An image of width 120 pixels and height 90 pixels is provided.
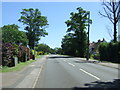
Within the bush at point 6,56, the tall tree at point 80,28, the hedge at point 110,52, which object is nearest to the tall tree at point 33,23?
the tall tree at point 80,28

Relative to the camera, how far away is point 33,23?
72.4 meters

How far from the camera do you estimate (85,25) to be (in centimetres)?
7606

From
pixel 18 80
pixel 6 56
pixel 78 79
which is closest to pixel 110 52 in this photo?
pixel 6 56

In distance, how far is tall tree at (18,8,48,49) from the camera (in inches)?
2825

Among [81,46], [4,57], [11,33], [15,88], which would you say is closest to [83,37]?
[81,46]

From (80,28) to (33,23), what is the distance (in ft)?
48.6

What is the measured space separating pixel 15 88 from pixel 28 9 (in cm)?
6363

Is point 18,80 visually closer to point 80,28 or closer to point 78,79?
point 78,79

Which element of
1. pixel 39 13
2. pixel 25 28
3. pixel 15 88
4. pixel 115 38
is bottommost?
pixel 15 88

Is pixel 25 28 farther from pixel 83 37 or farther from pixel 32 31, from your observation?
pixel 83 37

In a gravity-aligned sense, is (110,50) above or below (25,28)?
below

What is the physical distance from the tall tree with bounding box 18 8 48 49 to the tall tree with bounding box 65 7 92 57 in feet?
32.2

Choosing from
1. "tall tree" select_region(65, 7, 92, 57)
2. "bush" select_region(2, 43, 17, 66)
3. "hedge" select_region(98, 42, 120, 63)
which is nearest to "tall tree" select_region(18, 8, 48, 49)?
"tall tree" select_region(65, 7, 92, 57)

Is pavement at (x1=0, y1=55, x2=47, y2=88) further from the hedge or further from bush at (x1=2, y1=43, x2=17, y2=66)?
the hedge
